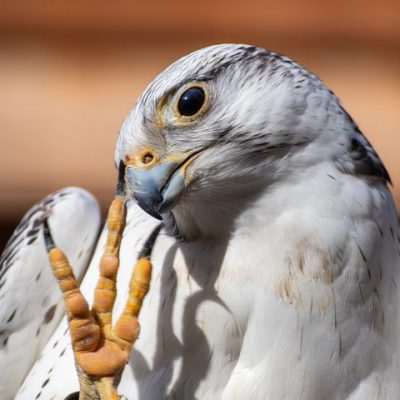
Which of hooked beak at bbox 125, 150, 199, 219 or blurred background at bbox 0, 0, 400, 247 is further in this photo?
blurred background at bbox 0, 0, 400, 247

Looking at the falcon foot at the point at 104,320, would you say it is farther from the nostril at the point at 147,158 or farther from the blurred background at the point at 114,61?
the blurred background at the point at 114,61

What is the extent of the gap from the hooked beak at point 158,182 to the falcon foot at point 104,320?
5.7 inches

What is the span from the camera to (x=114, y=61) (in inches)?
187

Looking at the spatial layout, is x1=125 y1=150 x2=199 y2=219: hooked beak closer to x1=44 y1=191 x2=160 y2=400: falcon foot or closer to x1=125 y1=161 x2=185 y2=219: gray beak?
x1=125 y1=161 x2=185 y2=219: gray beak

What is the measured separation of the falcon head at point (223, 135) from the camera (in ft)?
6.89

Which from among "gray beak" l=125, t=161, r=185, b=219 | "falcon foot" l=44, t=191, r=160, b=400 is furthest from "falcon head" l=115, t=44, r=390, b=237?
"falcon foot" l=44, t=191, r=160, b=400

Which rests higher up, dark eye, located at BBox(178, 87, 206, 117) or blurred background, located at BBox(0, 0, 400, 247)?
dark eye, located at BBox(178, 87, 206, 117)

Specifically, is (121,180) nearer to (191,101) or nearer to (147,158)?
(147,158)

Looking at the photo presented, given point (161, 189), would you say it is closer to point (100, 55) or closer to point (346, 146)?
point (346, 146)

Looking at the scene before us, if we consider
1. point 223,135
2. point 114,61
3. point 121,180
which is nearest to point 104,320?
point 121,180

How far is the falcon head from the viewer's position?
210cm

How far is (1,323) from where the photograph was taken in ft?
9.10

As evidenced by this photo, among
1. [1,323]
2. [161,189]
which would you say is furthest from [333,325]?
[1,323]

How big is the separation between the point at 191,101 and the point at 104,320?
0.52 meters
